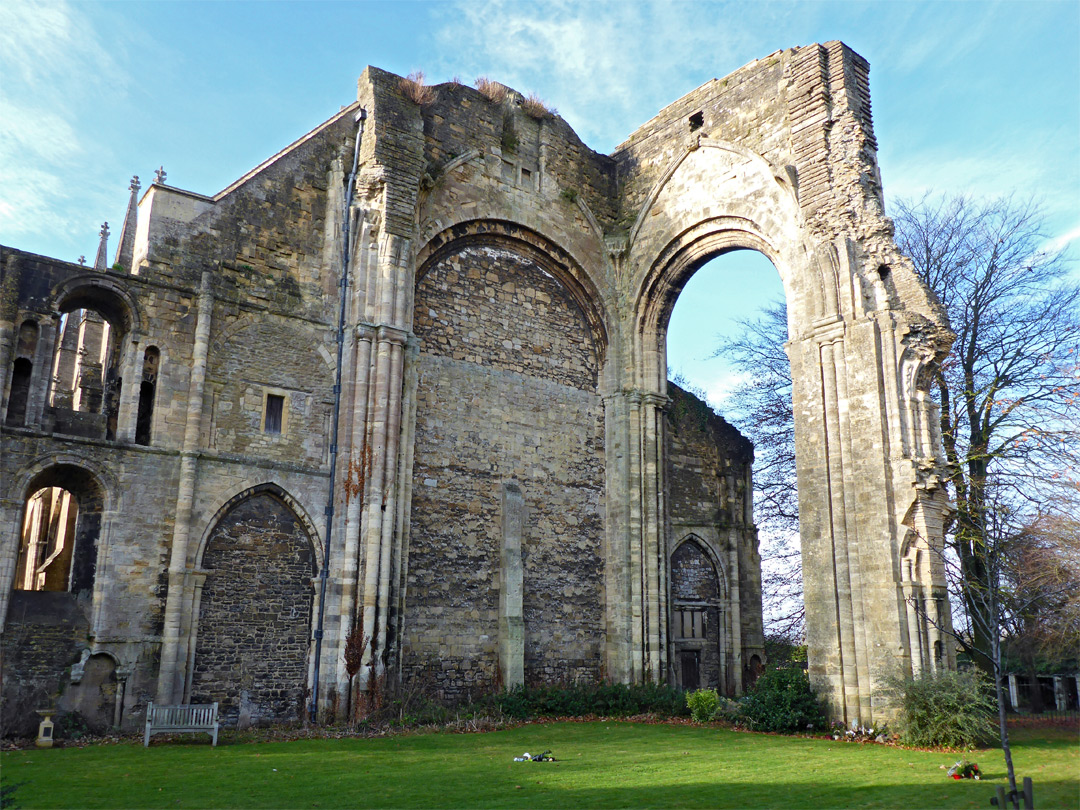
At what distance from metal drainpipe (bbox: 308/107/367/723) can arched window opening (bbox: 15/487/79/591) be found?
4.72 meters

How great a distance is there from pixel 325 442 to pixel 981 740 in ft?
33.5

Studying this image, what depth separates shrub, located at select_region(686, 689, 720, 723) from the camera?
14062 mm

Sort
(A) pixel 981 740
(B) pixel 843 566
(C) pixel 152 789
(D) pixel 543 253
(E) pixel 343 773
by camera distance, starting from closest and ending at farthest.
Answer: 1. (C) pixel 152 789
2. (E) pixel 343 773
3. (A) pixel 981 740
4. (B) pixel 843 566
5. (D) pixel 543 253

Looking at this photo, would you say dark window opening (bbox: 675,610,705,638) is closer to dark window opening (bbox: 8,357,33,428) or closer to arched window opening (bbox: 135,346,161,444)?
arched window opening (bbox: 135,346,161,444)

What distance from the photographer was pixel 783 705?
41.1 feet

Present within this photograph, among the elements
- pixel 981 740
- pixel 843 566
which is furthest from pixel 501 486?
pixel 981 740

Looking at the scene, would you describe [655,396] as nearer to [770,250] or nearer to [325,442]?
[770,250]

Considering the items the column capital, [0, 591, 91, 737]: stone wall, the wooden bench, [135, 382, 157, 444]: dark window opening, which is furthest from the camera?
the column capital

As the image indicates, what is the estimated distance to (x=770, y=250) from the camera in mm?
15234

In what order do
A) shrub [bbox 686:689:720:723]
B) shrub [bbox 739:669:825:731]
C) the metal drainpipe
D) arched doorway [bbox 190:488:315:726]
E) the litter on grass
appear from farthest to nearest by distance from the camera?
shrub [bbox 686:689:720:723] → the metal drainpipe → shrub [bbox 739:669:825:731] → arched doorway [bbox 190:488:315:726] → the litter on grass

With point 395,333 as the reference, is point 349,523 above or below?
below

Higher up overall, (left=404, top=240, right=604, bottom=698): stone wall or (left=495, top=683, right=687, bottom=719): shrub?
(left=404, top=240, right=604, bottom=698): stone wall

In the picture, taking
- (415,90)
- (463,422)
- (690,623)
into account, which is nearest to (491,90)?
(415,90)

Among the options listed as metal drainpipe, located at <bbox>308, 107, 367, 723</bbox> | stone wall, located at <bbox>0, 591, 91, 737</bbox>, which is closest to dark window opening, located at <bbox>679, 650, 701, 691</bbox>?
metal drainpipe, located at <bbox>308, 107, 367, 723</bbox>
